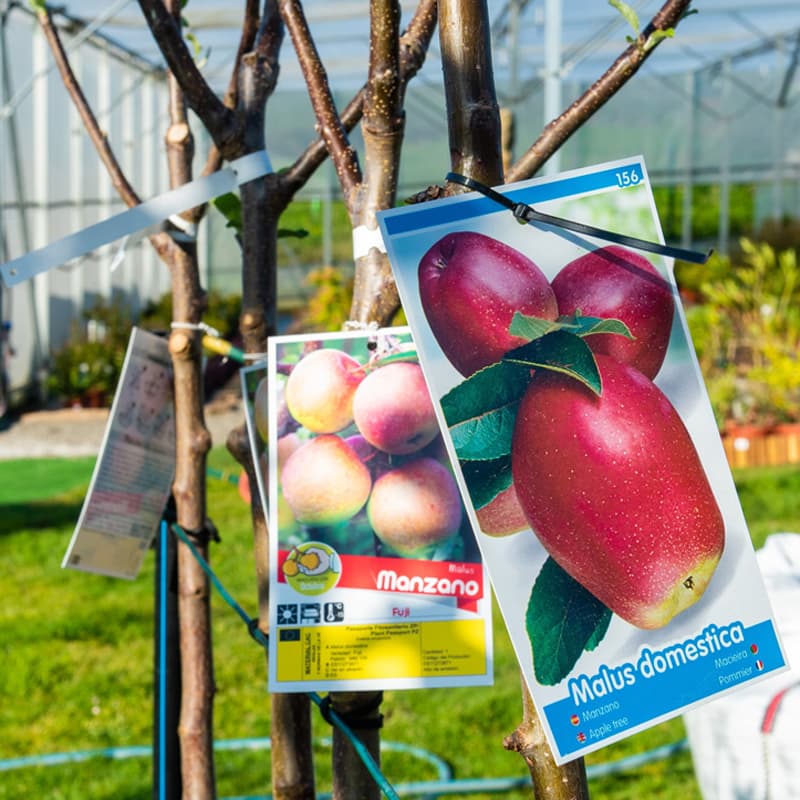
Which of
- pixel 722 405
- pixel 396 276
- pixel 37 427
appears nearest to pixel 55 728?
pixel 396 276

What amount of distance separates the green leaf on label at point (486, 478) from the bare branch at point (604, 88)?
426mm

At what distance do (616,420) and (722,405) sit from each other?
6.86 metres

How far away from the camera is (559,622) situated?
2.75 feet

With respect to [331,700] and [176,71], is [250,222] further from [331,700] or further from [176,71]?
[331,700]

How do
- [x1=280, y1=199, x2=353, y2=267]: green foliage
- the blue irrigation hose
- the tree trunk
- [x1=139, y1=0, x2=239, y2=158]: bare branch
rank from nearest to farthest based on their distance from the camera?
1. the tree trunk
2. [x1=139, y1=0, x2=239, y2=158]: bare branch
3. the blue irrigation hose
4. [x1=280, y1=199, x2=353, y2=267]: green foliage

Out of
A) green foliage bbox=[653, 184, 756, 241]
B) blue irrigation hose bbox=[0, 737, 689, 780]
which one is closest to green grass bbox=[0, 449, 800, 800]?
blue irrigation hose bbox=[0, 737, 689, 780]

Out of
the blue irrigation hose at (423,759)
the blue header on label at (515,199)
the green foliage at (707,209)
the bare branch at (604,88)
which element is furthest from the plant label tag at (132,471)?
the green foliage at (707,209)

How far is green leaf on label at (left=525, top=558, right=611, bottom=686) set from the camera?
0.83m

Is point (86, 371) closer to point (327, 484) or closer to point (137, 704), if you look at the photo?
point (137, 704)

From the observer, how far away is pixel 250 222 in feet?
4.68

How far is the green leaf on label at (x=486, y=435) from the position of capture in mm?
861

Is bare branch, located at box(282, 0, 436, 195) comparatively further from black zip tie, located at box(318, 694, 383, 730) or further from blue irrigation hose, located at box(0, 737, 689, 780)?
blue irrigation hose, located at box(0, 737, 689, 780)

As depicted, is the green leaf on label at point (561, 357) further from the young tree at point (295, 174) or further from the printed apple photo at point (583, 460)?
the young tree at point (295, 174)

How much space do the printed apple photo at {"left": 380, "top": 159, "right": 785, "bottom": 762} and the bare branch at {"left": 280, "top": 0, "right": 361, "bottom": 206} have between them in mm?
351
